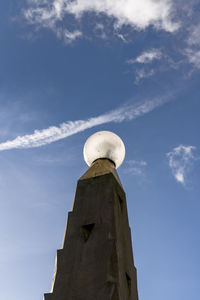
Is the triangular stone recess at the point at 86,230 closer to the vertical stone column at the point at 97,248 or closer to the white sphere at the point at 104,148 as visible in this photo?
the vertical stone column at the point at 97,248

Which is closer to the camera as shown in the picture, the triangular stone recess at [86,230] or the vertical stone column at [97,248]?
the vertical stone column at [97,248]

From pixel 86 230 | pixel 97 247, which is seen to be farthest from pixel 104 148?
pixel 97 247

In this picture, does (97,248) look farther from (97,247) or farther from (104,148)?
(104,148)

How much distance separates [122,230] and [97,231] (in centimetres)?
76

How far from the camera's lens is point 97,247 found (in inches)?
189

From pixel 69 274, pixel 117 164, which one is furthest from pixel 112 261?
pixel 117 164

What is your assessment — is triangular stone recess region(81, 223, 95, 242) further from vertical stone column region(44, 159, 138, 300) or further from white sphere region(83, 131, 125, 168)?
white sphere region(83, 131, 125, 168)

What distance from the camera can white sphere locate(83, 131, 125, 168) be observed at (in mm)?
7223

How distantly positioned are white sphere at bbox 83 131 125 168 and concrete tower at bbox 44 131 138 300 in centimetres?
41

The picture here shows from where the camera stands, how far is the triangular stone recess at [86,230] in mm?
5104

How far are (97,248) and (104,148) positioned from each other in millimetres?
2915

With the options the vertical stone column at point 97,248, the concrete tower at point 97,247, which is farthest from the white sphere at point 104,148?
the vertical stone column at point 97,248

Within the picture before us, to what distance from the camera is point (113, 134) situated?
24.8 feet

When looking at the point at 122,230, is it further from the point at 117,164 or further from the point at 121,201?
the point at 117,164
